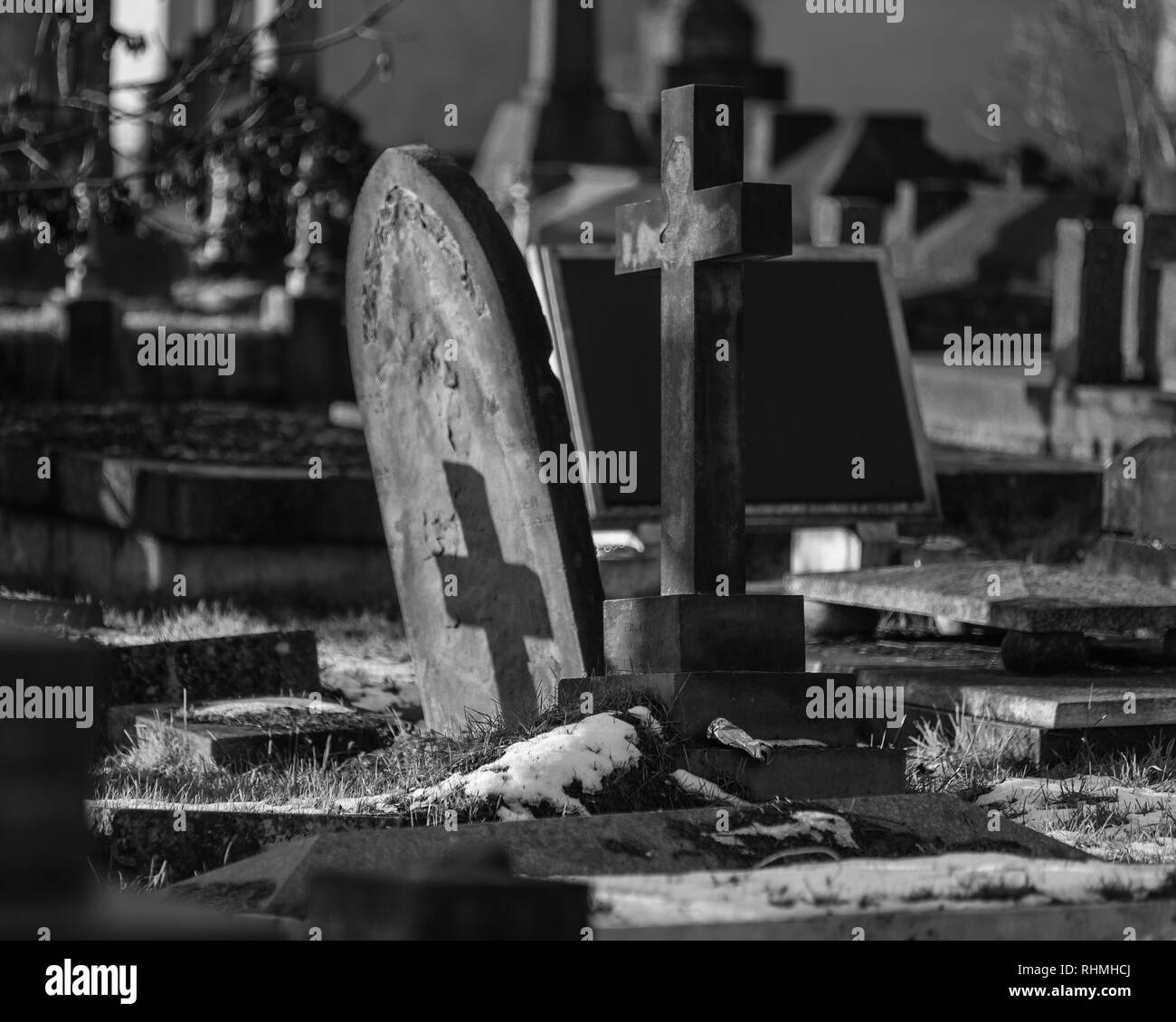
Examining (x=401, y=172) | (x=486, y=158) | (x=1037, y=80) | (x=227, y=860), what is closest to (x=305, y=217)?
(x=401, y=172)

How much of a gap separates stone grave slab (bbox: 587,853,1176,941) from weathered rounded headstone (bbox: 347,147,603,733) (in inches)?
77.6

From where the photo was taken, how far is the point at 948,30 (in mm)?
45594

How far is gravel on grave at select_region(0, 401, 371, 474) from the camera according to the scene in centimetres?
1066

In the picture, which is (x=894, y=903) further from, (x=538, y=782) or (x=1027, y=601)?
(x=1027, y=601)

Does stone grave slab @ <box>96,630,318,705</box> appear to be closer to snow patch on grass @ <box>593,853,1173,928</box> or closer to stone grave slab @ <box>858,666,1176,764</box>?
stone grave slab @ <box>858,666,1176,764</box>

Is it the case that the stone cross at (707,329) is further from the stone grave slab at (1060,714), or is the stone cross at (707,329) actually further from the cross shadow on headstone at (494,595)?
the stone grave slab at (1060,714)

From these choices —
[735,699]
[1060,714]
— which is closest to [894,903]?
[735,699]

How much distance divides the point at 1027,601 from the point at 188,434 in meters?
6.32

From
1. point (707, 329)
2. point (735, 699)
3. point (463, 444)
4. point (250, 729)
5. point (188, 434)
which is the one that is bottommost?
point (250, 729)

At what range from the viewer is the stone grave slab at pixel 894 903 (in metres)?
3.92

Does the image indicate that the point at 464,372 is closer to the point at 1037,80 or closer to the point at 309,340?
the point at 309,340

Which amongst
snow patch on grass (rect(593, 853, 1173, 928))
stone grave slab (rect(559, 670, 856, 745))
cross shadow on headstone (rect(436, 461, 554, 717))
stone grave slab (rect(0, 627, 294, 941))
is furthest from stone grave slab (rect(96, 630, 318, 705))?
stone grave slab (rect(0, 627, 294, 941))

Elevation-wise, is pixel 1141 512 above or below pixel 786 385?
below

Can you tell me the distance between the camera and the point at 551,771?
17.3 ft
